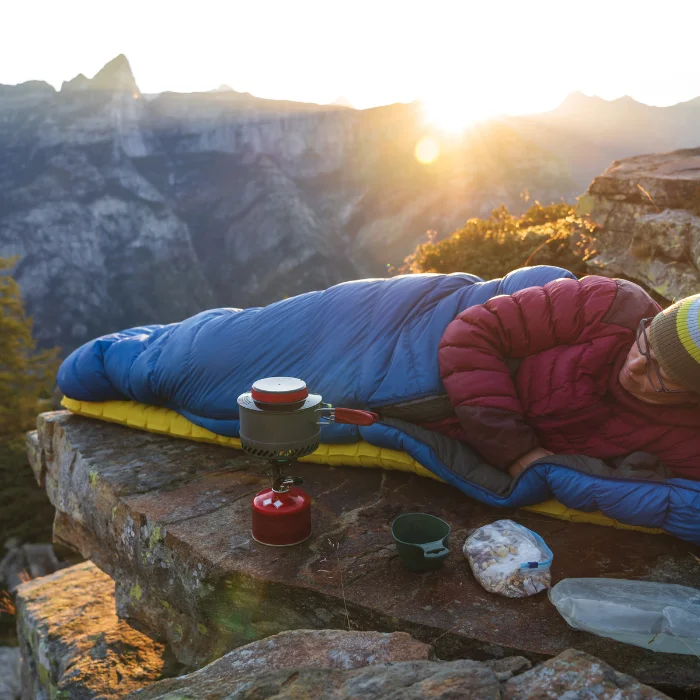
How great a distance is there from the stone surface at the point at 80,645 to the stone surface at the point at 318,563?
0.77 ft

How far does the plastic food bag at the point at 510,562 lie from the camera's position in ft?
6.18

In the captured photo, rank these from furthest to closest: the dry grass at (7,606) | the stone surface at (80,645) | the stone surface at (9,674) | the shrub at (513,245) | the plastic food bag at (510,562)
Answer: the dry grass at (7,606), the stone surface at (9,674), the shrub at (513,245), the stone surface at (80,645), the plastic food bag at (510,562)

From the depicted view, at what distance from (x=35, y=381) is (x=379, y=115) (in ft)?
143

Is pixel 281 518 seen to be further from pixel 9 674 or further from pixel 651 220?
pixel 9 674

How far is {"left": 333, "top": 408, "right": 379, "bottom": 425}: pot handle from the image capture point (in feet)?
6.85

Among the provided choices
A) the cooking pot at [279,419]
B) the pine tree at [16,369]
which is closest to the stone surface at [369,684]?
the cooking pot at [279,419]

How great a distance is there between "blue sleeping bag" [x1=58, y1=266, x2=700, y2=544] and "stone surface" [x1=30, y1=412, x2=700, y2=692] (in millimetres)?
158

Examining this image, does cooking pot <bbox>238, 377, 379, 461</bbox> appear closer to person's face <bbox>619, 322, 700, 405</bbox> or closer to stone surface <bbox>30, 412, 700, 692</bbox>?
stone surface <bbox>30, 412, 700, 692</bbox>

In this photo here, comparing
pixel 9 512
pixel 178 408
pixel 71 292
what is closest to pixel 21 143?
pixel 71 292

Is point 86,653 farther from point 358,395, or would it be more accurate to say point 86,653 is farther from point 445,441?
point 445,441

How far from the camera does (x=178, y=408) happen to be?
3.25 metres

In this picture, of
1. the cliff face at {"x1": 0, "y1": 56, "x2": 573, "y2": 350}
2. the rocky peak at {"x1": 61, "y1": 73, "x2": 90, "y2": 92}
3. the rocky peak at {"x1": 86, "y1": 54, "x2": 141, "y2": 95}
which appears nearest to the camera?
the cliff face at {"x1": 0, "y1": 56, "x2": 573, "y2": 350}

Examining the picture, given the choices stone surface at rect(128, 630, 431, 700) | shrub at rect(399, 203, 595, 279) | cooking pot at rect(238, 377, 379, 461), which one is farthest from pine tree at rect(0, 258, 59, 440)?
stone surface at rect(128, 630, 431, 700)

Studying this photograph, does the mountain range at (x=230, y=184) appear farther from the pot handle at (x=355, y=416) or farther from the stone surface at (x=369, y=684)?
the stone surface at (x=369, y=684)
